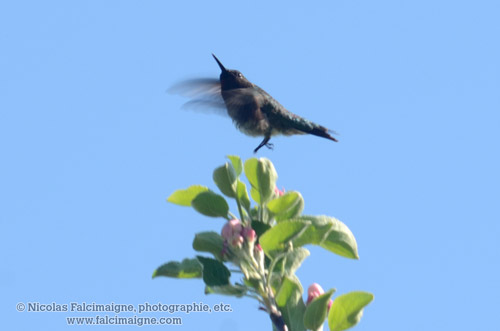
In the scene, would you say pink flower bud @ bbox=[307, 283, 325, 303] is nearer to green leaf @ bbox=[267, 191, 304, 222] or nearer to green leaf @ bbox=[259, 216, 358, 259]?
green leaf @ bbox=[259, 216, 358, 259]

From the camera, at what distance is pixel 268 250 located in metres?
3.20

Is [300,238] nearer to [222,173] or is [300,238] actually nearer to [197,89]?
[222,173]

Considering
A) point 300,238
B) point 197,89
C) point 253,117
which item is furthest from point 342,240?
point 197,89

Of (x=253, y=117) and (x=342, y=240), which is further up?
(x=253, y=117)

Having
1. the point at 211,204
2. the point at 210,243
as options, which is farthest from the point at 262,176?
the point at 210,243

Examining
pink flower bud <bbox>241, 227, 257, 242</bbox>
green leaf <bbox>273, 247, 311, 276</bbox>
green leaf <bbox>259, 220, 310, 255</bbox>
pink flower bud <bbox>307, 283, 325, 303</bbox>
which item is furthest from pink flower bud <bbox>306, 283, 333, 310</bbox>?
pink flower bud <bbox>241, 227, 257, 242</bbox>

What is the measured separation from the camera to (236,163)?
11.6ft

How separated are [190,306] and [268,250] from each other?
189 cm

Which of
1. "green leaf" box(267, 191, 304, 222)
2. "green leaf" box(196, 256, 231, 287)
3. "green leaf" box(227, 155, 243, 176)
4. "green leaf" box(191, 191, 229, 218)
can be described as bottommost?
"green leaf" box(196, 256, 231, 287)

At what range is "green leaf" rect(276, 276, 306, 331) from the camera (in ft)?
10.1

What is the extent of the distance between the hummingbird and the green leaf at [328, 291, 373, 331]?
12.4ft

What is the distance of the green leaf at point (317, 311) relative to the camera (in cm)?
295

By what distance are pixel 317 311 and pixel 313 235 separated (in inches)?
15.6

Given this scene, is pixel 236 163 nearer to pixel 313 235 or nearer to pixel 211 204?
pixel 211 204
